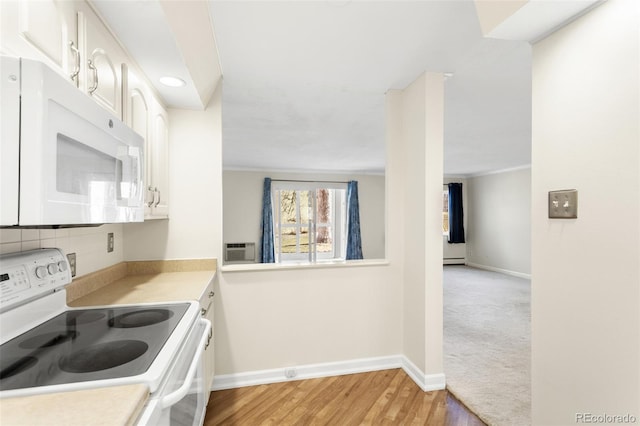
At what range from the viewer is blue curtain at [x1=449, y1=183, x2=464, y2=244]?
7.72 meters

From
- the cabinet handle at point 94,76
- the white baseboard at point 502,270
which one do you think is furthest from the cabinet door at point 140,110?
the white baseboard at point 502,270

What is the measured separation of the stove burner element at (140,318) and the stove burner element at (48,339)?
128mm

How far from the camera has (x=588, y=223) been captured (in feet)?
3.75

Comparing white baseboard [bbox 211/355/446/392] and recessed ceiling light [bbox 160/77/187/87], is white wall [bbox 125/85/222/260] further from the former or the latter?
white baseboard [bbox 211/355/446/392]

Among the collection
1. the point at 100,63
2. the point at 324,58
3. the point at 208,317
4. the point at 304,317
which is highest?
the point at 324,58

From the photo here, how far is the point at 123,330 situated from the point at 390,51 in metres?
2.03

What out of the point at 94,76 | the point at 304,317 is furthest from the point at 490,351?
the point at 94,76

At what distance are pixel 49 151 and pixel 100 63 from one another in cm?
71

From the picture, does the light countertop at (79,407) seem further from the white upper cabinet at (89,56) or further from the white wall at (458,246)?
the white wall at (458,246)

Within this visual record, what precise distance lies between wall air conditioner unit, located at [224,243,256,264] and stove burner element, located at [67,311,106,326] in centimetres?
541

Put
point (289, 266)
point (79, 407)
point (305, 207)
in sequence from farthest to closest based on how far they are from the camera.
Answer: point (305, 207)
point (289, 266)
point (79, 407)

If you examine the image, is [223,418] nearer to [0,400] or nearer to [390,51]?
[0,400]

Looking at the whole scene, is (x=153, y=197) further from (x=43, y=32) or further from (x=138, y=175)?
(x=43, y=32)

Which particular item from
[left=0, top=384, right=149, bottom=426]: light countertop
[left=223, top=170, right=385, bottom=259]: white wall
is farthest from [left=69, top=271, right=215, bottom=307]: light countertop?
[left=223, top=170, right=385, bottom=259]: white wall
